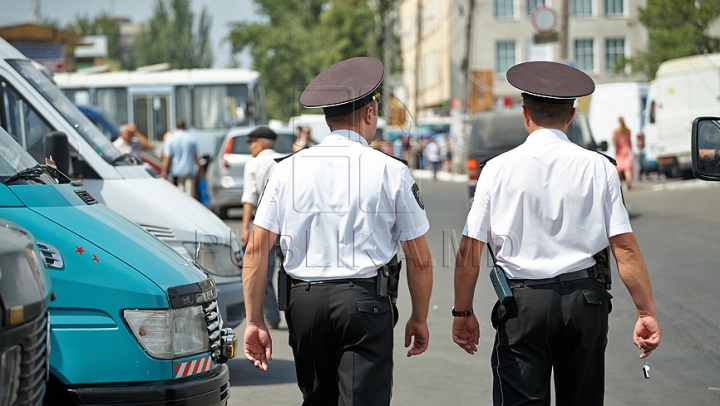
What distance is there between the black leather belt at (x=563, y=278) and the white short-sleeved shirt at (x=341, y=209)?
0.50 metres

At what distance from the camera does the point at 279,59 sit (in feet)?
258

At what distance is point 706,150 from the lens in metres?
4.35

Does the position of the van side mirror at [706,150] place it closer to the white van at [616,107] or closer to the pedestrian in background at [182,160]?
the pedestrian in background at [182,160]

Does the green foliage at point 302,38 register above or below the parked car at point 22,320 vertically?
above

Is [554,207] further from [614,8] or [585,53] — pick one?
[614,8]

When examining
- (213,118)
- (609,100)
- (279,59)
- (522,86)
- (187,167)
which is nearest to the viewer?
(522,86)

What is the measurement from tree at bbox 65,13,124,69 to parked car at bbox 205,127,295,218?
95.9m

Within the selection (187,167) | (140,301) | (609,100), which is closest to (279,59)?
(609,100)

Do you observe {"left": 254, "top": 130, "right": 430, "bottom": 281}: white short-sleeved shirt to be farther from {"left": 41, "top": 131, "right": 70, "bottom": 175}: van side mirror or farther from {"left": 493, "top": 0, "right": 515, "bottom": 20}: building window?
{"left": 493, "top": 0, "right": 515, "bottom": 20}: building window

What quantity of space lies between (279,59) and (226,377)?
75.4 m

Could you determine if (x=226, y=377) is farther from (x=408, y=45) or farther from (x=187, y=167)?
(x=408, y=45)

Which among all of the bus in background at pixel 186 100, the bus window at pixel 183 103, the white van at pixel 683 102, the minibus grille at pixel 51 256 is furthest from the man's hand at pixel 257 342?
the bus window at pixel 183 103

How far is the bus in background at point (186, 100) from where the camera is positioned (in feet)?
97.1

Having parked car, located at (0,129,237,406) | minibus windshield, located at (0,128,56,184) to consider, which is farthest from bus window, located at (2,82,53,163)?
parked car, located at (0,129,237,406)
